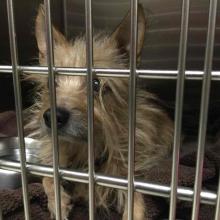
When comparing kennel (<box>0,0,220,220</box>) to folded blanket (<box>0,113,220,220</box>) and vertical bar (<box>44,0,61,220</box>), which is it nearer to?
vertical bar (<box>44,0,61,220</box>)

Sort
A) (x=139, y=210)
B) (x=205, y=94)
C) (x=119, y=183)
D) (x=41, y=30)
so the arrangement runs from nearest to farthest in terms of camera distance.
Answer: (x=205, y=94)
(x=119, y=183)
(x=139, y=210)
(x=41, y=30)

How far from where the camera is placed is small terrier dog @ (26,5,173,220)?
1.02 m

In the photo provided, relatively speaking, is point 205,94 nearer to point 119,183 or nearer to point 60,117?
point 119,183

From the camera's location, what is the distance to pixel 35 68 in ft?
2.47

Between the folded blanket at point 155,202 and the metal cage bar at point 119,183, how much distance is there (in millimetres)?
172

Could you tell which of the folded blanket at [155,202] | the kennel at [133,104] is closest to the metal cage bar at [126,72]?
the kennel at [133,104]

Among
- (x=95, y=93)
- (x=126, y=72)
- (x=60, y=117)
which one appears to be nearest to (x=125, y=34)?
(x=95, y=93)

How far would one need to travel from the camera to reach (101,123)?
43.2 inches

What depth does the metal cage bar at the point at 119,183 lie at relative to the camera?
668mm

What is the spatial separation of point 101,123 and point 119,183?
0.40 metres

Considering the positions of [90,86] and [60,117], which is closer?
[90,86]

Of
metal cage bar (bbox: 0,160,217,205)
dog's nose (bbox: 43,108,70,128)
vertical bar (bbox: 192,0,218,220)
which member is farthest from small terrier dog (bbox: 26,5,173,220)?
vertical bar (bbox: 192,0,218,220)

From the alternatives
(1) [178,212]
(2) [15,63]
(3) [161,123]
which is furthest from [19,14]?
(1) [178,212]

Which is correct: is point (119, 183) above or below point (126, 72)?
below
